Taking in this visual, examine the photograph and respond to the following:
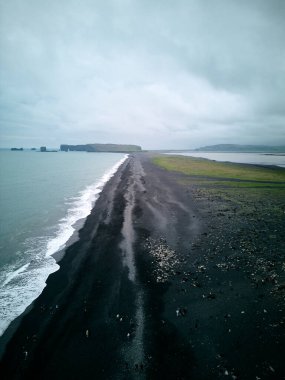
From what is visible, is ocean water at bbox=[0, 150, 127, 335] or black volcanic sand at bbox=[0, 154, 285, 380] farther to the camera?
ocean water at bbox=[0, 150, 127, 335]

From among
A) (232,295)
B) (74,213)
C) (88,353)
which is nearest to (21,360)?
(88,353)

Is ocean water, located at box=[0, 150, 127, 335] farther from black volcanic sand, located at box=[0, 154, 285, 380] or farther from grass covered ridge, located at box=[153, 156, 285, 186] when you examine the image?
grass covered ridge, located at box=[153, 156, 285, 186]

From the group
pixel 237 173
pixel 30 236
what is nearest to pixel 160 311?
Answer: pixel 30 236

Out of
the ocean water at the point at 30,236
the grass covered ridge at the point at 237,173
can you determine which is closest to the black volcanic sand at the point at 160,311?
the ocean water at the point at 30,236

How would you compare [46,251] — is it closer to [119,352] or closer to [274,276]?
[119,352]

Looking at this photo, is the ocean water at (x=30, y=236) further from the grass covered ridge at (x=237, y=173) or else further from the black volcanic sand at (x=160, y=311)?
the grass covered ridge at (x=237, y=173)

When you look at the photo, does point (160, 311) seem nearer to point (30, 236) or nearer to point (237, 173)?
point (30, 236)

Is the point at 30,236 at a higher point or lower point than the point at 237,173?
lower

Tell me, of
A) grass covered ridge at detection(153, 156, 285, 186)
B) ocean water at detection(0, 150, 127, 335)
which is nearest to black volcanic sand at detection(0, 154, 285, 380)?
ocean water at detection(0, 150, 127, 335)

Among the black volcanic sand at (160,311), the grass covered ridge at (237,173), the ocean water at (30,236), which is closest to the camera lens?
the black volcanic sand at (160,311)

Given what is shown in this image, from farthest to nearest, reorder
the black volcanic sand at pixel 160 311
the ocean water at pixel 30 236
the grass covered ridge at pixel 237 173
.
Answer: the grass covered ridge at pixel 237 173 → the ocean water at pixel 30 236 → the black volcanic sand at pixel 160 311
